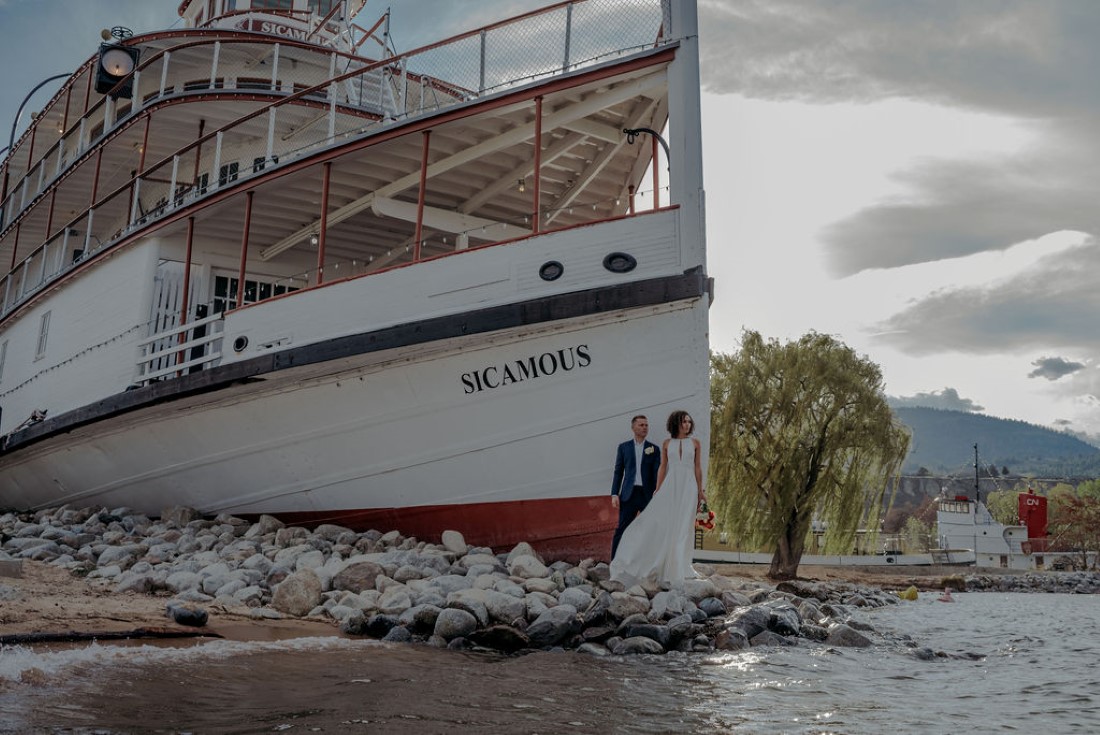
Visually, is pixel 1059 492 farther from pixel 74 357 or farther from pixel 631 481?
pixel 74 357

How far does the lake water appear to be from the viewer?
12.1 feet

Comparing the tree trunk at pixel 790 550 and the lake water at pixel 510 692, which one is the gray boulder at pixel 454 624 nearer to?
the lake water at pixel 510 692

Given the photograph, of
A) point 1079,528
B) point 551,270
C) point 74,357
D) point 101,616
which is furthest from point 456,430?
point 1079,528

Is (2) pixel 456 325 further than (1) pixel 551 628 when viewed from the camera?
Yes

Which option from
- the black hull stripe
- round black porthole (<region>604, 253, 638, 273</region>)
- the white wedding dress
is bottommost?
the white wedding dress

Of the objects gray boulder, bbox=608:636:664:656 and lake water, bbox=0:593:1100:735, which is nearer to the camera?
lake water, bbox=0:593:1100:735

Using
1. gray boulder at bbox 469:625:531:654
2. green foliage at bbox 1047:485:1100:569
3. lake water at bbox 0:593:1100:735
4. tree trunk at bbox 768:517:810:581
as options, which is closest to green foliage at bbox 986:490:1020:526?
green foliage at bbox 1047:485:1100:569

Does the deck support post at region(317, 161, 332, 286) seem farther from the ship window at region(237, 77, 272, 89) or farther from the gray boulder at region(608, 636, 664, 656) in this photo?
the ship window at region(237, 77, 272, 89)

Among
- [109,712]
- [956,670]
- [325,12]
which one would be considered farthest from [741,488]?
[109,712]

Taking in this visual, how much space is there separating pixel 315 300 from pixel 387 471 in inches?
81.0

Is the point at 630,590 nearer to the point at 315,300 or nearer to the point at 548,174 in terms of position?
the point at 315,300

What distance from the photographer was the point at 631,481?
7934 mm

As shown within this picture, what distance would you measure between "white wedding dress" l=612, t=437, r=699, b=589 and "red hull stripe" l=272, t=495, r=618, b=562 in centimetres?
47

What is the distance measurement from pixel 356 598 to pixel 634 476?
2664 mm
